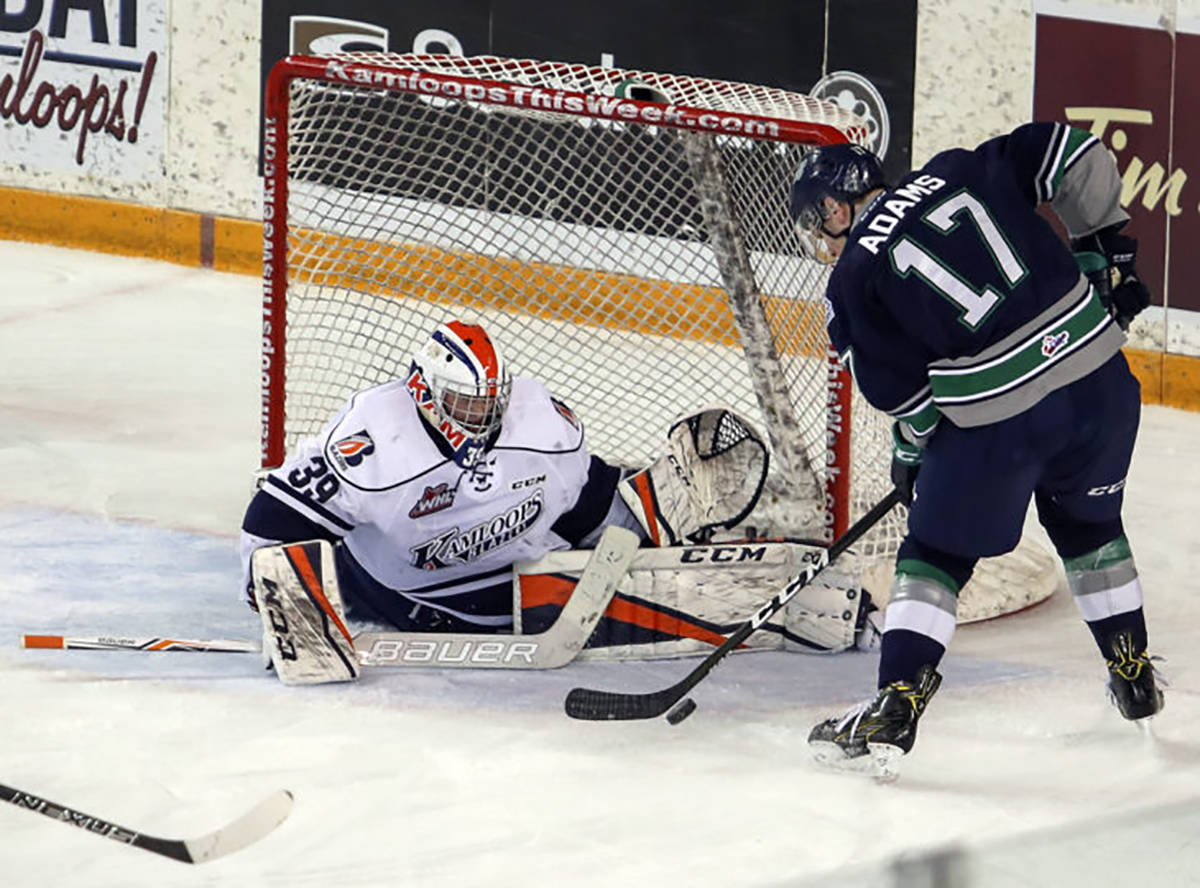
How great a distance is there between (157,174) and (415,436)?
12.4ft

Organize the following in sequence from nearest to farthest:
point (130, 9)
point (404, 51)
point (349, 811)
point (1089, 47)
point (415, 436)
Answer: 1. point (349, 811)
2. point (415, 436)
3. point (1089, 47)
4. point (404, 51)
5. point (130, 9)

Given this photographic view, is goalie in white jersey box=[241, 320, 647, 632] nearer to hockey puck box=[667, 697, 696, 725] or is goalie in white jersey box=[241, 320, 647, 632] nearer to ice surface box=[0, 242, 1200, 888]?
ice surface box=[0, 242, 1200, 888]

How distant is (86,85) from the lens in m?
7.55

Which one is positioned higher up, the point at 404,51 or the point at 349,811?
the point at 404,51

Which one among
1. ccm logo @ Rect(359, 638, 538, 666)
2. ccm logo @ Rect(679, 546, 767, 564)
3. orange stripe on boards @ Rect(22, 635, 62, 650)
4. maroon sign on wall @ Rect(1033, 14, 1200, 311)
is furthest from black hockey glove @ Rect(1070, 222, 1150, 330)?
maroon sign on wall @ Rect(1033, 14, 1200, 311)

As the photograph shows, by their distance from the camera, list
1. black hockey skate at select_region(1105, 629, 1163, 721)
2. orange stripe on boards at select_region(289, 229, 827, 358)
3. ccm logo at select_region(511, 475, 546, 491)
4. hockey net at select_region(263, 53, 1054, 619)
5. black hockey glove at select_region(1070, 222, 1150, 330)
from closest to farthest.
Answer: black hockey glove at select_region(1070, 222, 1150, 330), black hockey skate at select_region(1105, 629, 1163, 721), ccm logo at select_region(511, 475, 546, 491), hockey net at select_region(263, 53, 1054, 619), orange stripe on boards at select_region(289, 229, 827, 358)

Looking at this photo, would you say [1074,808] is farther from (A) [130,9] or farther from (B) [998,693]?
(A) [130,9]

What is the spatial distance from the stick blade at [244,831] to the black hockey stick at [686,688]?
71 centimetres

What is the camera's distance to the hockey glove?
3758 mm

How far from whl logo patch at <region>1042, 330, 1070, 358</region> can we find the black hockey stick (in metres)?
0.47

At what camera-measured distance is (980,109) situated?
6273 millimetres

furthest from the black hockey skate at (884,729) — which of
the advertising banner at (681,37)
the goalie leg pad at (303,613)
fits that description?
the advertising banner at (681,37)

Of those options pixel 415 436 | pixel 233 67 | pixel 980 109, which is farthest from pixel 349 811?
pixel 233 67

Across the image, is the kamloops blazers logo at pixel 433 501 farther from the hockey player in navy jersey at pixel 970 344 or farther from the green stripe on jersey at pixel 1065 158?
the green stripe on jersey at pixel 1065 158
